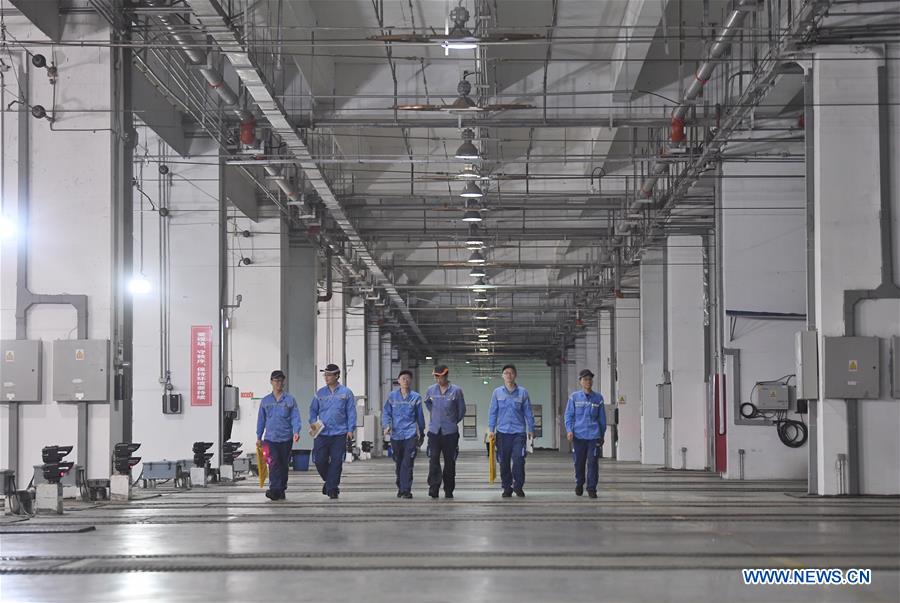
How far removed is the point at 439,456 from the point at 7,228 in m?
6.62

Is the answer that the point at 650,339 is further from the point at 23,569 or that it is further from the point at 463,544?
the point at 23,569

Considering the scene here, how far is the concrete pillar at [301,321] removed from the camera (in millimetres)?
32250

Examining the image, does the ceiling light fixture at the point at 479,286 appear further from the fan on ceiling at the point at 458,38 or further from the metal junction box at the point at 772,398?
the fan on ceiling at the point at 458,38

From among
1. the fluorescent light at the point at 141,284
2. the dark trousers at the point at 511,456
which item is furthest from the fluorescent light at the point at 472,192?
the dark trousers at the point at 511,456

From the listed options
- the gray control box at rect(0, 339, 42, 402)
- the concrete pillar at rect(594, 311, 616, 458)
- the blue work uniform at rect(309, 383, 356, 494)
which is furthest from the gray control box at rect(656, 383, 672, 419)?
the gray control box at rect(0, 339, 42, 402)

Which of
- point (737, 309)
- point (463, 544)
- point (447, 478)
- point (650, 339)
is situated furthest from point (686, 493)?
point (650, 339)

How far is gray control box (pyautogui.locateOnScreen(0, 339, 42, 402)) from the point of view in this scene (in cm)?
1616

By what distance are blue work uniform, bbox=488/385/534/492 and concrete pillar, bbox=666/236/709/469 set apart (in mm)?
12819

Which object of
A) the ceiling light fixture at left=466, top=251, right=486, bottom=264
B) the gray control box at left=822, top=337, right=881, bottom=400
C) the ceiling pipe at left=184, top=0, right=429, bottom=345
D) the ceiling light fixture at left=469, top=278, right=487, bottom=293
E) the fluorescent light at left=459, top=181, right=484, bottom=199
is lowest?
the gray control box at left=822, top=337, right=881, bottom=400

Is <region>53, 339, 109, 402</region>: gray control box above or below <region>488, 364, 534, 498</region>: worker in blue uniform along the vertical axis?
above

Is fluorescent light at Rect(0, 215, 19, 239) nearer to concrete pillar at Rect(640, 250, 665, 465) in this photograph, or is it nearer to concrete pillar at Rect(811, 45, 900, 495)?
concrete pillar at Rect(811, 45, 900, 495)

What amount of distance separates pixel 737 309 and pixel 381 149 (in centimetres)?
889

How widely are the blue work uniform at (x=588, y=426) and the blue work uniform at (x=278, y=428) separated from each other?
3.65 m

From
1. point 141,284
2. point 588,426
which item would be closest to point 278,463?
point 588,426
